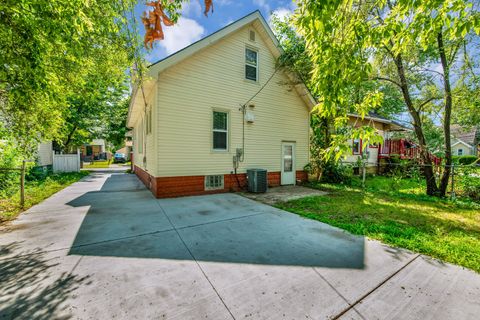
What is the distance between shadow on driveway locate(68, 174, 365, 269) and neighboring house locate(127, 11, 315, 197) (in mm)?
1952

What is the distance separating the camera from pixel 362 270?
107 inches

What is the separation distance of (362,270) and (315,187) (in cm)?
687

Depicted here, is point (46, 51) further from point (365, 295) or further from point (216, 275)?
point (365, 295)

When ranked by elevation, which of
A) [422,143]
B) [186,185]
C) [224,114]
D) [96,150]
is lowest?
[186,185]

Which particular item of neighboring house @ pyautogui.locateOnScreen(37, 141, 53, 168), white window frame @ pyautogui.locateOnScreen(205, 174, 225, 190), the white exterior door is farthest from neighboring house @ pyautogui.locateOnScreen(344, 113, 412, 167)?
neighboring house @ pyautogui.locateOnScreen(37, 141, 53, 168)

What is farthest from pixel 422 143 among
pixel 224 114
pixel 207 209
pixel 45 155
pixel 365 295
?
pixel 45 155

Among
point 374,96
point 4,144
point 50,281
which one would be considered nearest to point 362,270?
point 374,96

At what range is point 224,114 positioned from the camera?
8.21 meters

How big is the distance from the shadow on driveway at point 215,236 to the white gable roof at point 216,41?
161 inches

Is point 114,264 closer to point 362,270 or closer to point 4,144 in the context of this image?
point 362,270

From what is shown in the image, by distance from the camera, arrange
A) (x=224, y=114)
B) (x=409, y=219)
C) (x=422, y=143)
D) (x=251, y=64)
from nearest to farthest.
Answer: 1. (x=409, y=219)
2. (x=422, y=143)
3. (x=224, y=114)
4. (x=251, y=64)

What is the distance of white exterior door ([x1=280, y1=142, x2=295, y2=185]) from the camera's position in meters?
9.78

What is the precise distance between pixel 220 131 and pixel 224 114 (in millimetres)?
728

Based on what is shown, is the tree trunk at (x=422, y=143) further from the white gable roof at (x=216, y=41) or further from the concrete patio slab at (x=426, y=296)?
the concrete patio slab at (x=426, y=296)
